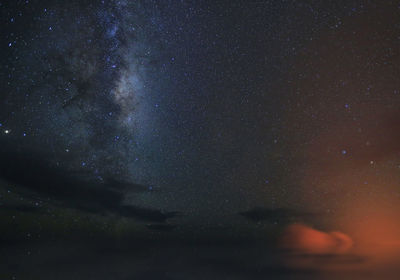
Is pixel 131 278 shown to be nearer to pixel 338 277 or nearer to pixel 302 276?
pixel 302 276

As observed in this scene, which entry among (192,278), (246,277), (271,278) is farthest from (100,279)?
(271,278)

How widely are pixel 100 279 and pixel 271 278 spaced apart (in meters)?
128

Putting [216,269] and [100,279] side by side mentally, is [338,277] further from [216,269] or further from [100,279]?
[100,279]

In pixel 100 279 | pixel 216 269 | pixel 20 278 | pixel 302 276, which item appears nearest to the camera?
pixel 20 278

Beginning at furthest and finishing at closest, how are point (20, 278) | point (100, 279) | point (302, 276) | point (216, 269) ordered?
point (216, 269)
point (302, 276)
point (100, 279)
point (20, 278)

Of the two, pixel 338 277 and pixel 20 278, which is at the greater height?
pixel 338 277

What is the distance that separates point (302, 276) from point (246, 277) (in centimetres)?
4392

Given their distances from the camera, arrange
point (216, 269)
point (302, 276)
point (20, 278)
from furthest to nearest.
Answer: point (216, 269) < point (302, 276) < point (20, 278)

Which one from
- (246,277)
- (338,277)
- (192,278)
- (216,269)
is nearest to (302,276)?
(338,277)

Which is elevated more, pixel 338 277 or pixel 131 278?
pixel 338 277

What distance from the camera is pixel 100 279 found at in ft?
504

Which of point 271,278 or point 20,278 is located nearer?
point 20,278

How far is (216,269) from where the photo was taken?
187375 mm

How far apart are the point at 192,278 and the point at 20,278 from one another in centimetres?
10863
